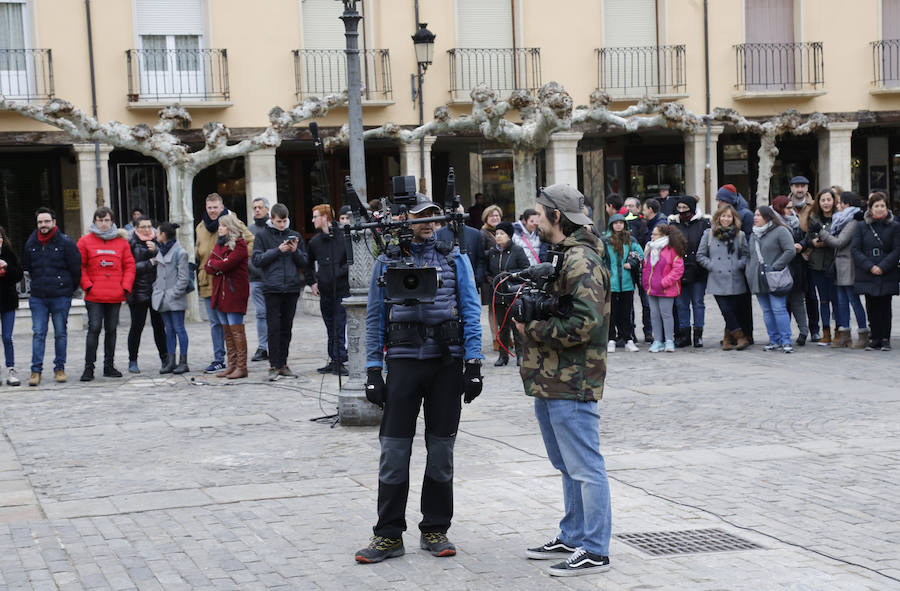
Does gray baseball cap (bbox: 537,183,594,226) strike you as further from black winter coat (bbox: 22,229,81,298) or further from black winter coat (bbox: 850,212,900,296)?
black winter coat (bbox: 850,212,900,296)

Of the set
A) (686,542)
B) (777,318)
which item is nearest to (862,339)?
(777,318)

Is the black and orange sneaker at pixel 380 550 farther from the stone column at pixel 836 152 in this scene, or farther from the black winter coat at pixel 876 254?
the stone column at pixel 836 152

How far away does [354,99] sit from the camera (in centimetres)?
1087

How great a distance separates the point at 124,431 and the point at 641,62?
20327mm

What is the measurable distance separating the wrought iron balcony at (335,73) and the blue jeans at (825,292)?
13.7 m

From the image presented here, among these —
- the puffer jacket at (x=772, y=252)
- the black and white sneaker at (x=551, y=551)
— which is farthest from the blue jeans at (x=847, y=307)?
the black and white sneaker at (x=551, y=551)

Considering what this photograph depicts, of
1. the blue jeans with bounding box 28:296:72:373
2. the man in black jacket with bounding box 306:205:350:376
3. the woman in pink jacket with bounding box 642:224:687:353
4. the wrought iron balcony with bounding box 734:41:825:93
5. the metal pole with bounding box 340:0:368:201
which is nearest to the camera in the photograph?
the metal pole with bounding box 340:0:368:201

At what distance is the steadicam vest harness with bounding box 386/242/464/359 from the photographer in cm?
603

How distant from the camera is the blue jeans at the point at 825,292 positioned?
1412cm

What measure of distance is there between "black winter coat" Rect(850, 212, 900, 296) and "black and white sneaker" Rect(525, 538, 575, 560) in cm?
860

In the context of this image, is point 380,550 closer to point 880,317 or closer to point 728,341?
point 728,341

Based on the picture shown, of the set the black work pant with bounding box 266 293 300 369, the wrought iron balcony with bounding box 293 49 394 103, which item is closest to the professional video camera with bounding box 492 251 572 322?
the black work pant with bounding box 266 293 300 369

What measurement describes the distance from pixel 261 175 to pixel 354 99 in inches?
604

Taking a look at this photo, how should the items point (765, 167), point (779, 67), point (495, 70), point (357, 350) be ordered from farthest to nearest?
point (779, 67), point (495, 70), point (765, 167), point (357, 350)
